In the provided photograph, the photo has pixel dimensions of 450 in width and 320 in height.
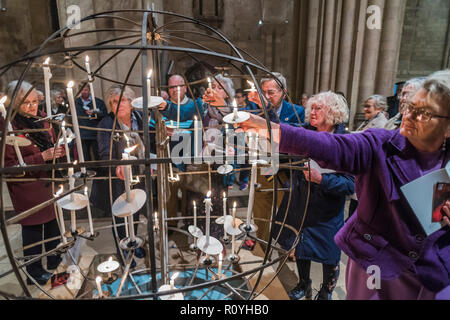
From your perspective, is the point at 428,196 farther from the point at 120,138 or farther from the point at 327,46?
the point at 327,46

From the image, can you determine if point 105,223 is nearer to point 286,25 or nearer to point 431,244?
point 431,244

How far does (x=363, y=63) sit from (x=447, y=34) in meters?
7.46

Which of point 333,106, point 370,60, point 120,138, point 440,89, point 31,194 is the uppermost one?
point 370,60

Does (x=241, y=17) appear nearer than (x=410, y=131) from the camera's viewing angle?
No

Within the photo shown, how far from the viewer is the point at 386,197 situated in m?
0.95

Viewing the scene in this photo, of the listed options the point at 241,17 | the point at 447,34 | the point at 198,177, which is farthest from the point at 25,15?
the point at 447,34

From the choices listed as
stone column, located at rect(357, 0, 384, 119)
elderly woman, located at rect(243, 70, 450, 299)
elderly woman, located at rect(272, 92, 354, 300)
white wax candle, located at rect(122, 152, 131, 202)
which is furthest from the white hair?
stone column, located at rect(357, 0, 384, 119)

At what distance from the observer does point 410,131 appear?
91cm

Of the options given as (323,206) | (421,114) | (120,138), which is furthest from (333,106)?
(120,138)

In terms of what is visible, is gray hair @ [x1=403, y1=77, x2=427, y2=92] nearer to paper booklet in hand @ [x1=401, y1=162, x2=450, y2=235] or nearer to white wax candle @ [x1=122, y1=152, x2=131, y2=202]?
paper booklet in hand @ [x1=401, y1=162, x2=450, y2=235]

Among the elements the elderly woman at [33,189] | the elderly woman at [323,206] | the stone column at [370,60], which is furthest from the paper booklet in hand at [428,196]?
the stone column at [370,60]

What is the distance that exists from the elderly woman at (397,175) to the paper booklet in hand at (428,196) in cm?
2

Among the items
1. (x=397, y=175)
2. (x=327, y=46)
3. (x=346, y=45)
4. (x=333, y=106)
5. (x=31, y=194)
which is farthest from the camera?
(x=327, y=46)

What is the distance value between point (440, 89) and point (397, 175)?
1.03ft
